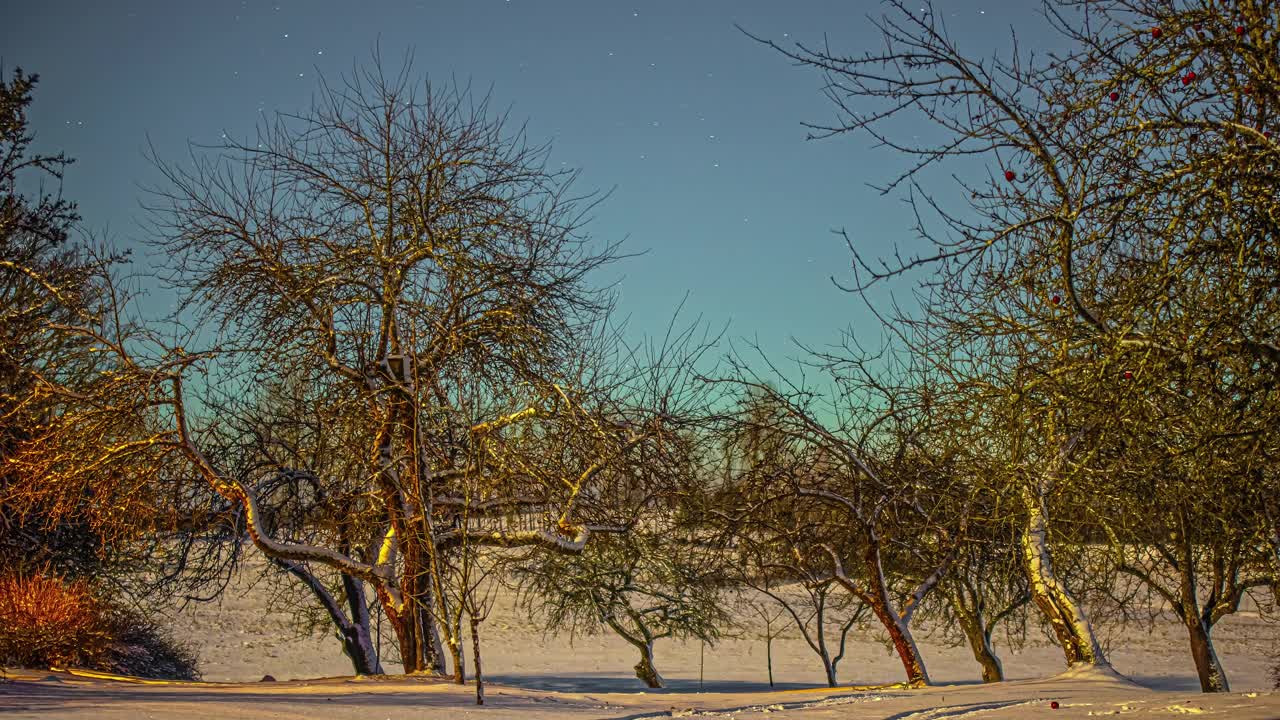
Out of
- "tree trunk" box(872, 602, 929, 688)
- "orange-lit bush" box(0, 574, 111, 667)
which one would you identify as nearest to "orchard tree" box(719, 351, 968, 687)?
"tree trunk" box(872, 602, 929, 688)

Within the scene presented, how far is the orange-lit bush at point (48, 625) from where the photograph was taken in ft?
34.0

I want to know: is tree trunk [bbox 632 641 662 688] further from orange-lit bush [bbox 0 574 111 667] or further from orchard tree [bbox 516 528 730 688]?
orange-lit bush [bbox 0 574 111 667]

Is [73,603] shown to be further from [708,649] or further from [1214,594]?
[708,649]

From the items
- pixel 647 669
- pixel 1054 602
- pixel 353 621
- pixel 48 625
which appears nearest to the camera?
pixel 1054 602

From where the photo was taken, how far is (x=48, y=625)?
35.1 ft

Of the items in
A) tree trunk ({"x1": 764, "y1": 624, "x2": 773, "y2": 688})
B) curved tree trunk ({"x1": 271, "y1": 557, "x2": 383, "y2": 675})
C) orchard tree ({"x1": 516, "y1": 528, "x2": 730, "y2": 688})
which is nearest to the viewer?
curved tree trunk ({"x1": 271, "y1": 557, "x2": 383, "y2": 675})

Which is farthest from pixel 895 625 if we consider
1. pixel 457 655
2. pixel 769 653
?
pixel 457 655

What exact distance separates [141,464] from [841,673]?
18.8 m

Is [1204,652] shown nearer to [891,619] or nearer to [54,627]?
[891,619]

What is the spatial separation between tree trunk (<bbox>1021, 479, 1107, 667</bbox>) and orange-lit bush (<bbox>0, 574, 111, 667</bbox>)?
10593mm

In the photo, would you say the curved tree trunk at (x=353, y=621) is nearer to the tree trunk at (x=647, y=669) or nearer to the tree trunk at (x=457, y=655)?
the tree trunk at (x=457, y=655)

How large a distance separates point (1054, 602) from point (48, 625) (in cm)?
1108

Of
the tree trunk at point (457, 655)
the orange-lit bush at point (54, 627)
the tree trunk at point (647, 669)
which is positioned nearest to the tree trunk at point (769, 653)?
the tree trunk at point (647, 669)

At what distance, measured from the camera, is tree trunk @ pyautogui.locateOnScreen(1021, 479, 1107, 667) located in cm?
937
